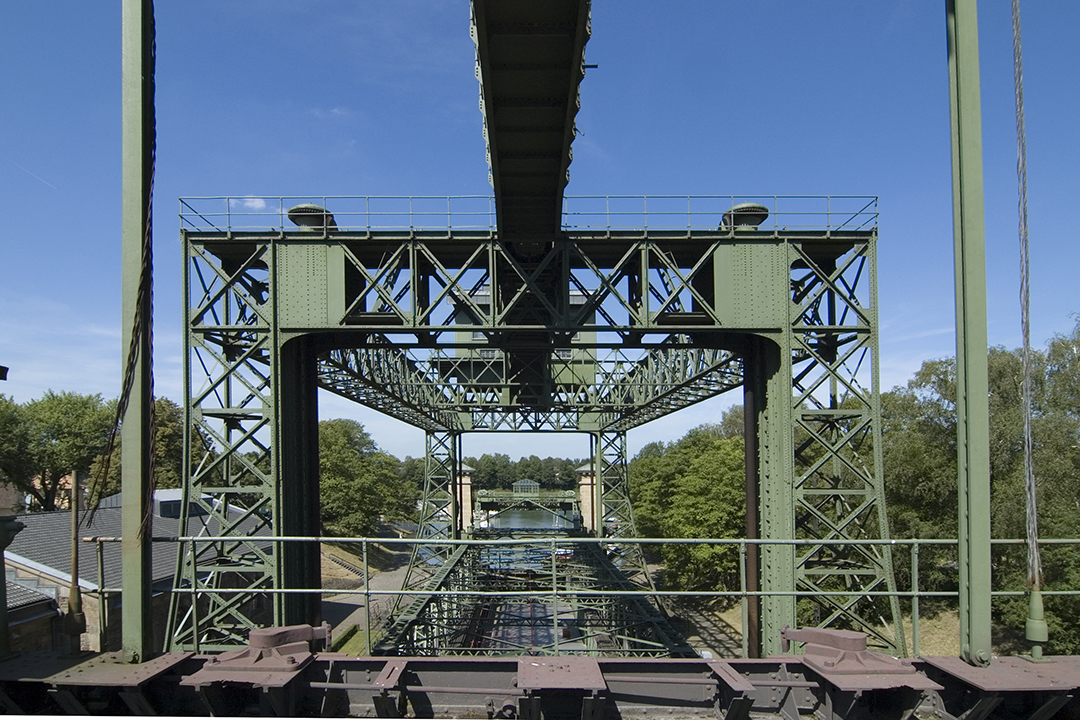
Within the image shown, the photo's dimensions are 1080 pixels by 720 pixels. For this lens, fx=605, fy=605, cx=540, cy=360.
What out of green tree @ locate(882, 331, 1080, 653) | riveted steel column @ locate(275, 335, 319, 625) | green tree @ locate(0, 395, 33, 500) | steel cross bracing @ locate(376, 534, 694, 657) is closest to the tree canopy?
green tree @ locate(0, 395, 33, 500)

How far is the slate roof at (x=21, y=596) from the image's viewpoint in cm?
1703

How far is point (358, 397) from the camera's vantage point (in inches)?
810

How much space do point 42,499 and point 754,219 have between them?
51.1 m

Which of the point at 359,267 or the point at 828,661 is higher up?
the point at 359,267

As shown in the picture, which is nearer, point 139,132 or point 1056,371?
point 139,132

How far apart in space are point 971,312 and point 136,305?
7.06 m

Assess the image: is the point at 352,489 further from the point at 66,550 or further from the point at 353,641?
the point at 66,550

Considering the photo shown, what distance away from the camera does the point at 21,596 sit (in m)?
17.6

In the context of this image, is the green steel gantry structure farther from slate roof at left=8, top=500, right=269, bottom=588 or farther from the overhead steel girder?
slate roof at left=8, top=500, right=269, bottom=588

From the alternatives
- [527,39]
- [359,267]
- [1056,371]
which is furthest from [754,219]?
[1056,371]

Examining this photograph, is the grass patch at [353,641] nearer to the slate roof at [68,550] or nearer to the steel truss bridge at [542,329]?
the slate roof at [68,550]

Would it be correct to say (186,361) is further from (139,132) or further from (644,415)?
(644,415)

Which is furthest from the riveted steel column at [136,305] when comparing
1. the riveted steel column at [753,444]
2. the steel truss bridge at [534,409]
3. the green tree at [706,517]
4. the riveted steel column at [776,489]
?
the green tree at [706,517]

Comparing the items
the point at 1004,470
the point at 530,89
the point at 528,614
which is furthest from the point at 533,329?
the point at 528,614
